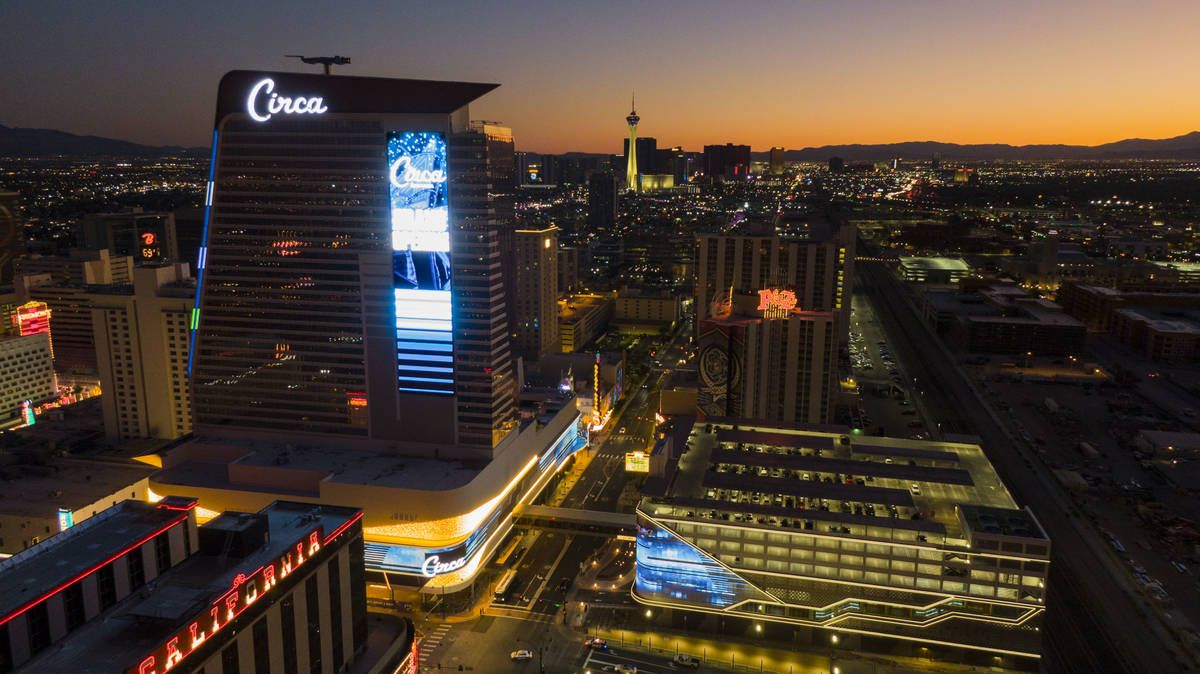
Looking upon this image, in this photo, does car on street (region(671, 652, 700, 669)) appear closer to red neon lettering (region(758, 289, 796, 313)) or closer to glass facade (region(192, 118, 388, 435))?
glass facade (region(192, 118, 388, 435))

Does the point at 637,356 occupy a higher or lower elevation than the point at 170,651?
lower

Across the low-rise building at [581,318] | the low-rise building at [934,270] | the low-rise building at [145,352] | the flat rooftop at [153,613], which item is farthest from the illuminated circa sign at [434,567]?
the low-rise building at [934,270]

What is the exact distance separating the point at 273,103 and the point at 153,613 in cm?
4433

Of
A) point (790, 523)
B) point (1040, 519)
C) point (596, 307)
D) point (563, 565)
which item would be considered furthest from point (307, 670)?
point (596, 307)

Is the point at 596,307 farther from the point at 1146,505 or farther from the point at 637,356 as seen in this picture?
the point at 1146,505

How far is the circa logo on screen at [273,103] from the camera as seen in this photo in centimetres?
5816

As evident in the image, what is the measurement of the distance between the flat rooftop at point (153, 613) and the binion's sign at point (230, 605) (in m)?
0.23

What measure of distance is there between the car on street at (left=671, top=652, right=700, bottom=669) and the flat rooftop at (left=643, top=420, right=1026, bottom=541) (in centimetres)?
882

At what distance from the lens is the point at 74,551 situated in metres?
30.6

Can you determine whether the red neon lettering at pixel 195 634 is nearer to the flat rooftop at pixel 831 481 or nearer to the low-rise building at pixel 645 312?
the flat rooftop at pixel 831 481

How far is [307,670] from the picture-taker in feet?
109

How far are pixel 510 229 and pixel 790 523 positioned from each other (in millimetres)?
65786

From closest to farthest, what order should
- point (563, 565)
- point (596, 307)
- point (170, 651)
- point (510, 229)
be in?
1. point (170, 651)
2. point (563, 565)
3. point (510, 229)
4. point (596, 307)

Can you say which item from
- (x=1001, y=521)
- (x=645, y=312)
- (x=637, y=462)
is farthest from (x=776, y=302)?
(x=645, y=312)
